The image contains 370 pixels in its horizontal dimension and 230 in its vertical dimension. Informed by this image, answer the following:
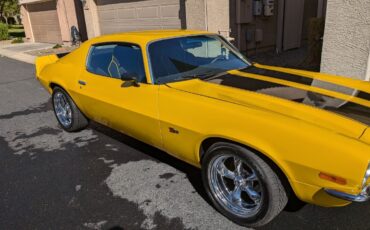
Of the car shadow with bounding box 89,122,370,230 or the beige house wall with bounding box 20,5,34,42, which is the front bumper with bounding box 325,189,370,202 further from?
the beige house wall with bounding box 20,5,34,42

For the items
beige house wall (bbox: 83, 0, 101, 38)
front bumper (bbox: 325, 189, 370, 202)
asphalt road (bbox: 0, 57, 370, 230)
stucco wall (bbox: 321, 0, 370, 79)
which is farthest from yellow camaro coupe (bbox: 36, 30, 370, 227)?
beige house wall (bbox: 83, 0, 101, 38)

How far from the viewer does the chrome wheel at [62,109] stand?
16.1 ft

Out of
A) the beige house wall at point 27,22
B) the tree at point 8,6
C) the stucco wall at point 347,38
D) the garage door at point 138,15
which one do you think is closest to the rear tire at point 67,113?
the stucco wall at point 347,38

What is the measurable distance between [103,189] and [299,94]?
2.08 m

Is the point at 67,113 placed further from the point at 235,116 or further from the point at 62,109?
the point at 235,116

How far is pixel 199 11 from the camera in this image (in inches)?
361

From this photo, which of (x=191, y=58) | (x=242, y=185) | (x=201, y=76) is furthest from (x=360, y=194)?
(x=191, y=58)

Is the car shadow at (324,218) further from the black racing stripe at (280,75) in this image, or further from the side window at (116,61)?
the side window at (116,61)

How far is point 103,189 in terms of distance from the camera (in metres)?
3.46

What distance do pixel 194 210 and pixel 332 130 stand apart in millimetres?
1366

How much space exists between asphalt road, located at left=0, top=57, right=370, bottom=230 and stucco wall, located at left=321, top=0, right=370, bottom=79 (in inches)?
129

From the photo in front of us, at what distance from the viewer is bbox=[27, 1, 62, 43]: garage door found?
18156 mm

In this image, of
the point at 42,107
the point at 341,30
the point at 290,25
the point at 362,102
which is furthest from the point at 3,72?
the point at 362,102

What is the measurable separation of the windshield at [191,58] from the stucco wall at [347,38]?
2514 mm
